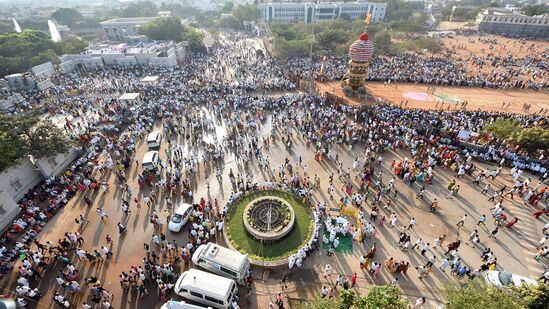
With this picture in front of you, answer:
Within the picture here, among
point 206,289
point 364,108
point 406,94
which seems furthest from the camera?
point 406,94

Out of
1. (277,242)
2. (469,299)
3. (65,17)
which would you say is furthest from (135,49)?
(65,17)

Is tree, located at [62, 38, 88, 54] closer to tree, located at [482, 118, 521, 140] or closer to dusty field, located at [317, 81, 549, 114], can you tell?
dusty field, located at [317, 81, 549, 114]

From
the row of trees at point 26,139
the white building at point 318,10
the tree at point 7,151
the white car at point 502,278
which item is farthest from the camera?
→ the white building at point 318,10

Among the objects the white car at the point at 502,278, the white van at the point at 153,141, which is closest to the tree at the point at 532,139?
the white car at the point at 502,278

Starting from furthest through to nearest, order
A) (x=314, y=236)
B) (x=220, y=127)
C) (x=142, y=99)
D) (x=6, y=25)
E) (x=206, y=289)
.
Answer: (x=6, y=25)
(x=142, y=99)
(x=220, y=127)
(x=314, y=236)
(x=206, y=289)

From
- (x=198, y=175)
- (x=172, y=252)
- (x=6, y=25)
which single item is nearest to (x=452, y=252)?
(x=172, y=252)

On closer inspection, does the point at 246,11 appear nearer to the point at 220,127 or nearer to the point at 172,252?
the point at 220,127

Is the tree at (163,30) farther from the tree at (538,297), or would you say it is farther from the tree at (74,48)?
the tree at (538,297)

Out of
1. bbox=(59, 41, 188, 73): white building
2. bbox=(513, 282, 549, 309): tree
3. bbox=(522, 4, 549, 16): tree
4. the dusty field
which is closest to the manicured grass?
bbox=(513, 282, 549, 309): tree
